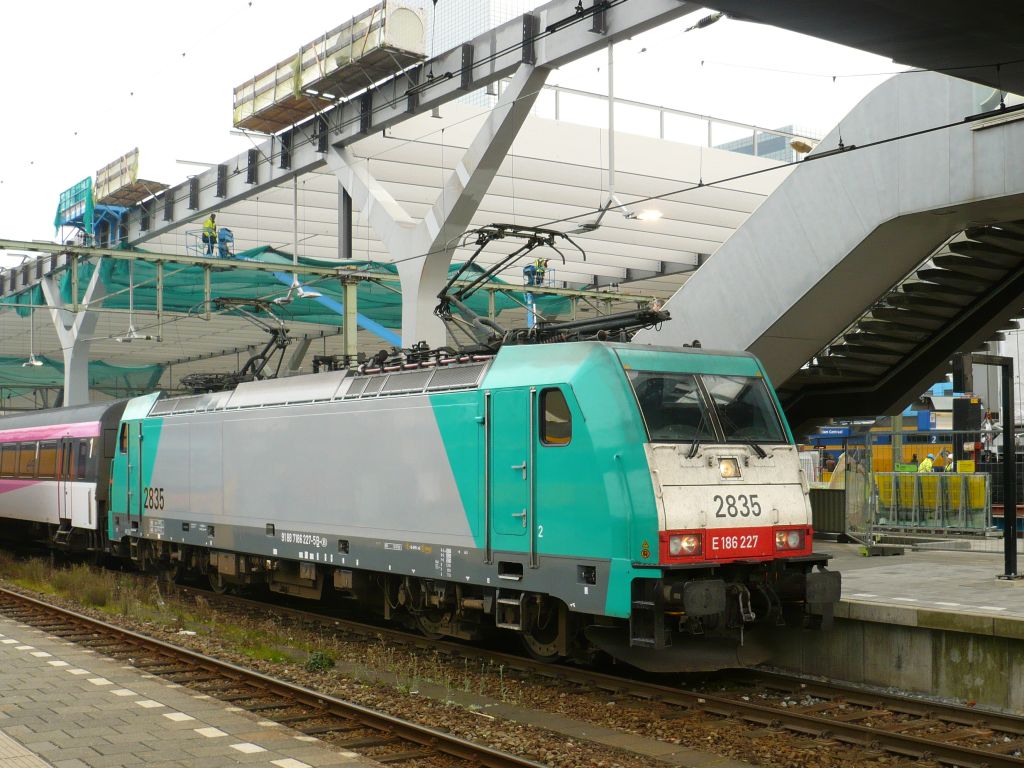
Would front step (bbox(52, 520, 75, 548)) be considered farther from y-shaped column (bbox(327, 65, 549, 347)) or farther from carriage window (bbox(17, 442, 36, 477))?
y-shaped column (bbox(327, 65, 549, 347))

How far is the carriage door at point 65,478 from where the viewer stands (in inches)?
874

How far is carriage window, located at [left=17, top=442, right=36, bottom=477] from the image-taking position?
80.5 ft

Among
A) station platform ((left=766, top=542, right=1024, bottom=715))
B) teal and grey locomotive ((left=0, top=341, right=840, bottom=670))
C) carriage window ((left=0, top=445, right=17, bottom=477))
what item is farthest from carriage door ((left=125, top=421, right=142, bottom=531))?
station platform ((left=766, top=542, right=1024, bottom=715))

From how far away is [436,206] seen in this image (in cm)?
1925

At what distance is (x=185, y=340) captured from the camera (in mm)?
44188

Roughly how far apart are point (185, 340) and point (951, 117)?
117 ft

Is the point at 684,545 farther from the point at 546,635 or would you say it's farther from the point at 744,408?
the point at 546,635

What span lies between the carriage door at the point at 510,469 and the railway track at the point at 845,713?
4.72 feet

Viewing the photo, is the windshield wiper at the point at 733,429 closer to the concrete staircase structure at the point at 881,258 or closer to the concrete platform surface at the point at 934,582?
the concrete platform surface at the point at 934,582

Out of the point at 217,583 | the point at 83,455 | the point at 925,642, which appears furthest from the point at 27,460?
the point at 925,642

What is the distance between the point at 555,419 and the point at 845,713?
11.8 feet

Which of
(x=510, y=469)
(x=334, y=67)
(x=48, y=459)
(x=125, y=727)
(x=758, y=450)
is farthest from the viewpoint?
(x=48, y=459)

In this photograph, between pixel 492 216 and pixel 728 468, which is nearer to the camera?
pixel 728 468

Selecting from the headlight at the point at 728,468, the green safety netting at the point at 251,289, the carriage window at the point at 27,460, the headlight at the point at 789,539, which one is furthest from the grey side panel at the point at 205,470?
the headlight at the point at 789,539
